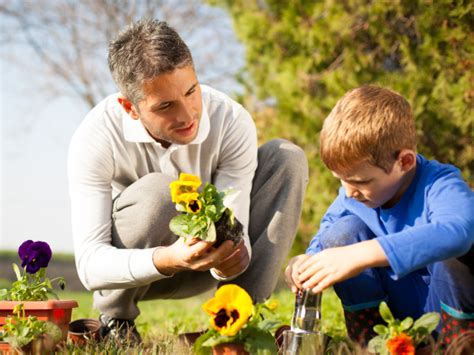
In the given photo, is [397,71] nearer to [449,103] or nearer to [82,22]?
[449,103]

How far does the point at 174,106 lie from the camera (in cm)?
266

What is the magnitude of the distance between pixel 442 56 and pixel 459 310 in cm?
323

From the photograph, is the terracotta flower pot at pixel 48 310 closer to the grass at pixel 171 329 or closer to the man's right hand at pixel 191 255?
the grass at pixel 171 329

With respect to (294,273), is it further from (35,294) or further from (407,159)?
(35,294)

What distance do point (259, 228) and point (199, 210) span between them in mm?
1165

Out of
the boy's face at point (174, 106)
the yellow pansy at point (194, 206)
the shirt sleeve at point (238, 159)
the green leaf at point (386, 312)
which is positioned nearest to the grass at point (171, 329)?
the green leaf at point (386, 312)

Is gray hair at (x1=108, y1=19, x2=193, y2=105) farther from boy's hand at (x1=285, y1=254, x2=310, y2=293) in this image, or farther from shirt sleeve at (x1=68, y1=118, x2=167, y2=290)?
boy's hand at (x1=285, y1=254, x2=310, y2=293)

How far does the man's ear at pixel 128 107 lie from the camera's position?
9.52 ft

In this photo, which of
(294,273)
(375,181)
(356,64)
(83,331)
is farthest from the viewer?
(356,64)

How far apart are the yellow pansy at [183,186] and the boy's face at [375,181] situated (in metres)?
0.52

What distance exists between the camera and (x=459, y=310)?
2.16m

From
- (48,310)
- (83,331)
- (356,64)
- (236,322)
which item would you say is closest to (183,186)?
(236,322)

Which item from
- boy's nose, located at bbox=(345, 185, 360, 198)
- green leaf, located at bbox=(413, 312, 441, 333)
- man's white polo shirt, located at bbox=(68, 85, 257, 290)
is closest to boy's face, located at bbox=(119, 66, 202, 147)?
man's white polo shirt, located at bbox=(68, 85, 257, 290)

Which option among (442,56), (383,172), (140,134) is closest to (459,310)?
(383,172)
